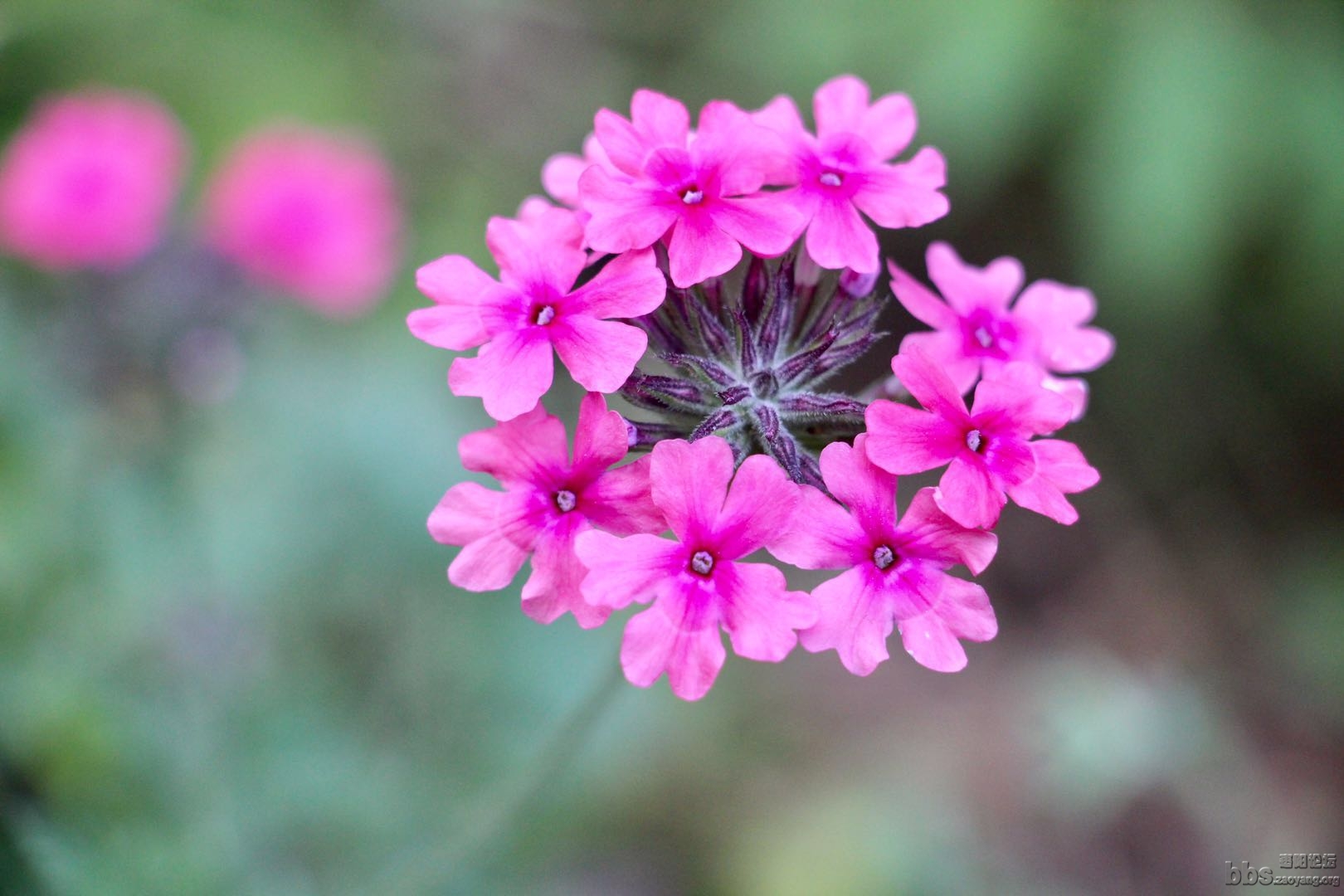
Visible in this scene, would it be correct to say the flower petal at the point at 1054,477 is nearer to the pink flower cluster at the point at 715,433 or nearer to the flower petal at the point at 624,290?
the pink flower cluster at the point at 715,433

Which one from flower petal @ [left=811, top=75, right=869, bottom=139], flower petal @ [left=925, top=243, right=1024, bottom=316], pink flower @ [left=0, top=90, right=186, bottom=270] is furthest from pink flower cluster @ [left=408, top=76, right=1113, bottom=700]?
pink flower @ [left=0, top=90, right=186, bottom=270]

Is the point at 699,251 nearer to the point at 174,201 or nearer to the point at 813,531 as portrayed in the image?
the point at 813,531

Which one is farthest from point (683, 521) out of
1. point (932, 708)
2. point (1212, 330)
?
point (1212, 330)

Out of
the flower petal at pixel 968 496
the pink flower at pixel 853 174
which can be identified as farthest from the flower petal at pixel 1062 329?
the flower petal at pixel 968 496

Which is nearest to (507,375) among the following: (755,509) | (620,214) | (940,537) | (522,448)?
(522,448)

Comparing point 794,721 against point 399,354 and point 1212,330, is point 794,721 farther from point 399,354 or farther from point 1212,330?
point 1212,330

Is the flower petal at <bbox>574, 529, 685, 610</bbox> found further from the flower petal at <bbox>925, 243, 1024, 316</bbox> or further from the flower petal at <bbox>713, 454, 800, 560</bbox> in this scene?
the flower petal at <bbox>925, 243, 1024, 316</bbox>
